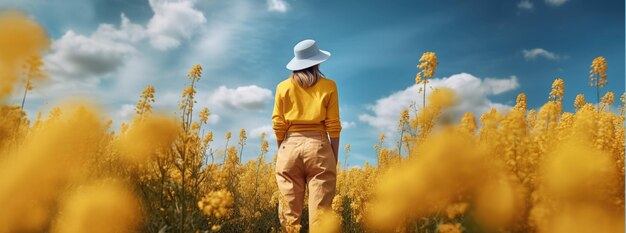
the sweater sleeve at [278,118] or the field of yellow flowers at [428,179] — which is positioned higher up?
the sweater sleeve at [278,118]

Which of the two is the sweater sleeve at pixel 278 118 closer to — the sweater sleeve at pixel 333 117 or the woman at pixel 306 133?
the woman at pixel 306 133

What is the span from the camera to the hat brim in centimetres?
439

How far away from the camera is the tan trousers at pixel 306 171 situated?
14.0 ft

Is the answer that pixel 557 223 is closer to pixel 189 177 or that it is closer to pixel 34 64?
pixel 189 177

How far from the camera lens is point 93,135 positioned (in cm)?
241

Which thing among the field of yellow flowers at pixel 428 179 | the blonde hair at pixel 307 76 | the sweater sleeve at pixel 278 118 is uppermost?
the blonde hair at pixel 307 76

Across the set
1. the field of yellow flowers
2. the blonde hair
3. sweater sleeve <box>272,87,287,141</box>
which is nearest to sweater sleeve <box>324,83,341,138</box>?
the blonde hair

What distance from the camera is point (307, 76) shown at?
4441mm

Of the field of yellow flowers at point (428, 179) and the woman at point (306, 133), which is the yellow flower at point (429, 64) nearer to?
the field of yellow flowers at point (428, 179)

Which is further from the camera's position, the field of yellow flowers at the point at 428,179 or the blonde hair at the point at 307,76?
the blonde hair at the point at 307,76

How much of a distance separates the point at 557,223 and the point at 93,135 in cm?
207

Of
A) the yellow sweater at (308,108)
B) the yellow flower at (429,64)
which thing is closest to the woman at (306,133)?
the yellow sweater at (308,108)

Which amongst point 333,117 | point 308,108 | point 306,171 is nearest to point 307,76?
point 308,108

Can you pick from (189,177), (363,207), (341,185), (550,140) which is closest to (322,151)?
(363,207)
